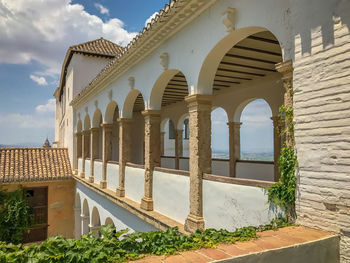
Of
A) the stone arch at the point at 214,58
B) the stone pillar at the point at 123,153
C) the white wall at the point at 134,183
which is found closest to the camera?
the stone arch at the point at 214,58

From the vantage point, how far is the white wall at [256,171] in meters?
9.29

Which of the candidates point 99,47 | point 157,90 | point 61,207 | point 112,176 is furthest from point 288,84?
point 99,47

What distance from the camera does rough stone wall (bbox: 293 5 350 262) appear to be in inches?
119

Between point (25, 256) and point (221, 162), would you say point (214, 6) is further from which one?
point (221, 162)

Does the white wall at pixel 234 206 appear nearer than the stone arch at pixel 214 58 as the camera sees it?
Yes

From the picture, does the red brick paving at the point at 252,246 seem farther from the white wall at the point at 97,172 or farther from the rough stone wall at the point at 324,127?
the white wall at the point at 97,172

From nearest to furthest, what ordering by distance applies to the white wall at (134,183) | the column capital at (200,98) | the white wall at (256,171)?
the column capital at (200,98) < the white wall at (134,183) < the white wall at (256,171)

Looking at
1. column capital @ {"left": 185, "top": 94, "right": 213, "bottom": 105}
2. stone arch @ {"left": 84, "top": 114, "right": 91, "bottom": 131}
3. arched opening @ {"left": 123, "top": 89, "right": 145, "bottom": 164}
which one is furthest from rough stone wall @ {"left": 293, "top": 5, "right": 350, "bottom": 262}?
arched opening @ {"left": 123, "top": 89, "right": 145, "bottom": 164}

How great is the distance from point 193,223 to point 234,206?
3.71 ft

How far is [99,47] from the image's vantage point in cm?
1934

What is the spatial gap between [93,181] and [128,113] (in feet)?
16.6

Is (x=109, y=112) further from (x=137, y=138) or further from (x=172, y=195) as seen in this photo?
(x=137, y=138)

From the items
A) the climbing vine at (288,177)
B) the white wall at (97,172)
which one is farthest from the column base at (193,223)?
the white wall at (97,172)

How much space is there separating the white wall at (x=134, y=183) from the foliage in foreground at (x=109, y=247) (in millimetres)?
5045
